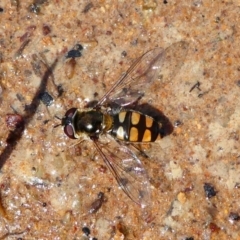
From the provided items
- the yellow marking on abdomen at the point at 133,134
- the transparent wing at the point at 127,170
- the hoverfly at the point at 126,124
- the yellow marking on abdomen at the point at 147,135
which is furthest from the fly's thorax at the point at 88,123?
the yellow marking on abdomen at the point at 147,135

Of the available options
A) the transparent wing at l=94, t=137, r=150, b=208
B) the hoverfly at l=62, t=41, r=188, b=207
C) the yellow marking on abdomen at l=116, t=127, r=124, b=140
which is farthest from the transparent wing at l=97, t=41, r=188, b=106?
the transparent wing at l=94, t=137, r=150, b=208

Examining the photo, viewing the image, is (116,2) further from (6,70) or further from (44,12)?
(6,70)

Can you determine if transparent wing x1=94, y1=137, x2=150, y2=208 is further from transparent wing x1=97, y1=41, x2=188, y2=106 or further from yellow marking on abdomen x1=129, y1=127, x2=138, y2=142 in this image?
transparent wing x1=97, y1=41, x2=188, y2=106

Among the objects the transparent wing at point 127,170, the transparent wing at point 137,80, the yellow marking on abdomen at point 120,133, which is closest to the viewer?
the transparent wing at point 127,170

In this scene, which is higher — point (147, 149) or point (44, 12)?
point (44, 12)

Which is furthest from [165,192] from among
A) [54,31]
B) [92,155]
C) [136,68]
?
[54,31]

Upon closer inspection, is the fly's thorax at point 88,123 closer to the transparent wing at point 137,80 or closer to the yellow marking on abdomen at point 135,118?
the transparent wing at point 137,80

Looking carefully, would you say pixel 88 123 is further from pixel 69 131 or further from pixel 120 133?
pixel 120 133
